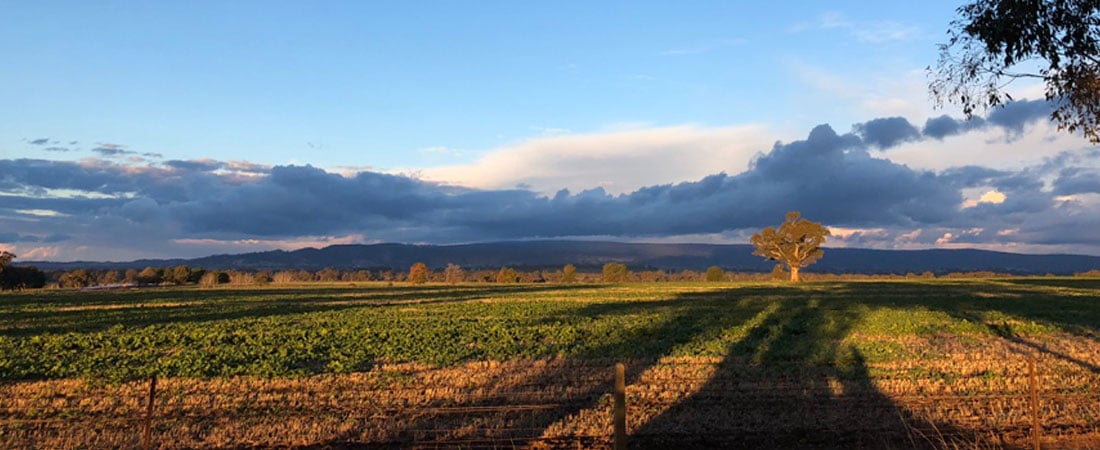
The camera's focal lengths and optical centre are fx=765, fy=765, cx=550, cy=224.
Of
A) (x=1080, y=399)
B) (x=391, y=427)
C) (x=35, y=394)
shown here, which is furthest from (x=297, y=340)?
(x=1080, y=399)

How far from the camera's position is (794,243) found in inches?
4710

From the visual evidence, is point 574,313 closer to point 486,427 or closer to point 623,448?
point 486,427

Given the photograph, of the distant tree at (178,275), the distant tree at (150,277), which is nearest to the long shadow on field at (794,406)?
the distant tree at (178,275)

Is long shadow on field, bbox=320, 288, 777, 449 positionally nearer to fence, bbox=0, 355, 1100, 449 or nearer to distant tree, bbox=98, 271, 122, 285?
fence, bbox=0, 355, 1100, 449

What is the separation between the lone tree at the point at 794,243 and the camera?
118125 mm

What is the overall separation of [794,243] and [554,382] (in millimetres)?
108366

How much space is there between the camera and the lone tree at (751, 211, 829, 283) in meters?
118

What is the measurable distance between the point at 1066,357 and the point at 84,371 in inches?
1081

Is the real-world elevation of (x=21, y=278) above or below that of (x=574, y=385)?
above

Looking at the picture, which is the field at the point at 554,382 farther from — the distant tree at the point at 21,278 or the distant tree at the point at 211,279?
the distant tree at the point at 211,279

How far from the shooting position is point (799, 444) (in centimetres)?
1241

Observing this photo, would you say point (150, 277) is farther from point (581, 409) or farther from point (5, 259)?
point (581, 409)

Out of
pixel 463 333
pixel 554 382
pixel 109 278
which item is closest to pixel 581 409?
pixel 554 382

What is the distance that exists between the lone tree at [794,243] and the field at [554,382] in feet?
274
